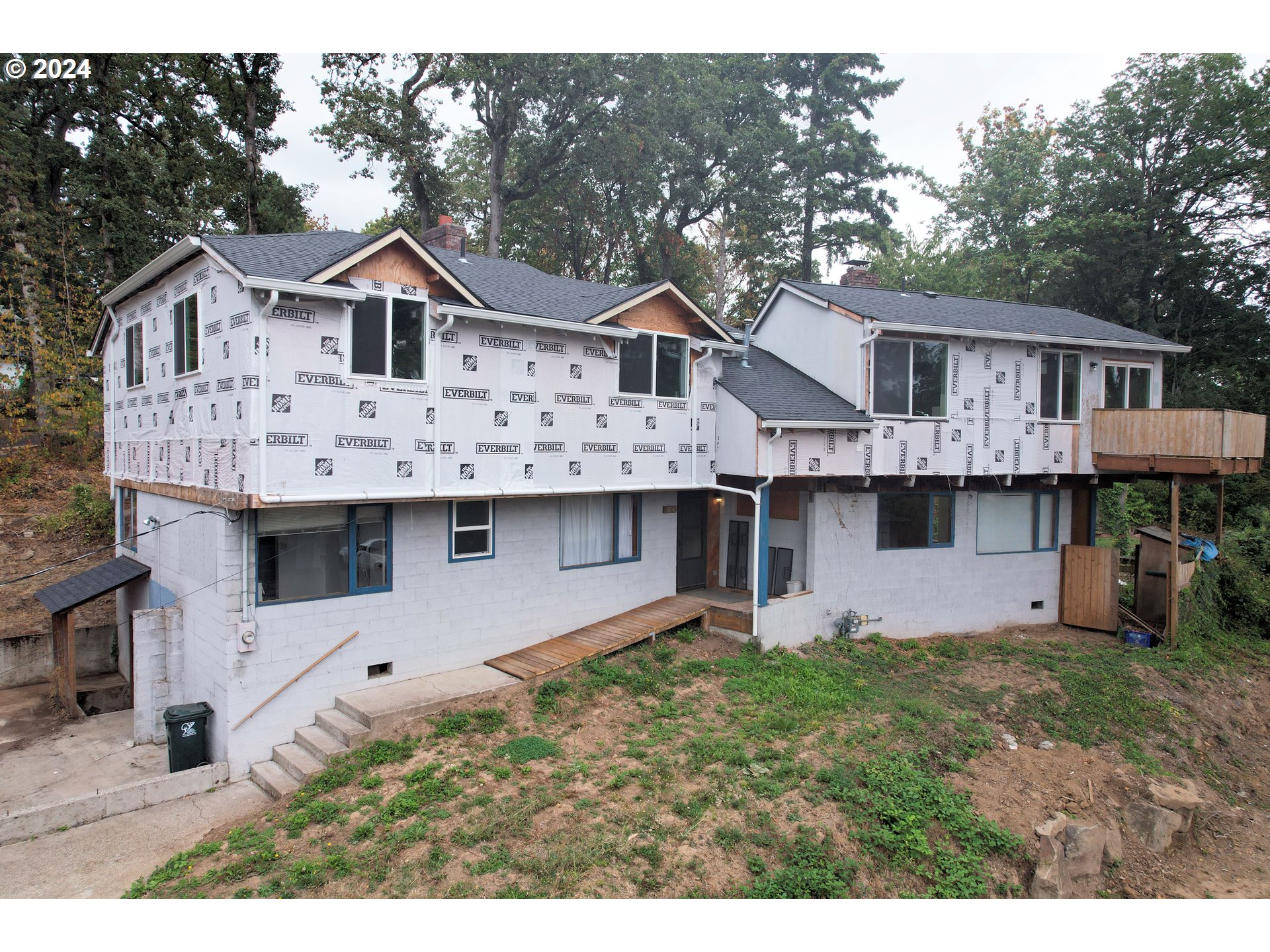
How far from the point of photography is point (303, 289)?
8.97 m

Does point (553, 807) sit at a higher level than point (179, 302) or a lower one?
lower

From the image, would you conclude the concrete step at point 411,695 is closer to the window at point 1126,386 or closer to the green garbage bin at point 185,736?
the green garbage bin at point 185,736

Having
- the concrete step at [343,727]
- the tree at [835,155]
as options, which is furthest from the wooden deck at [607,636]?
the tree at [835,155]

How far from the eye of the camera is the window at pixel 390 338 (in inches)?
Answer: 384

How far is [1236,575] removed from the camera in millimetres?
16844

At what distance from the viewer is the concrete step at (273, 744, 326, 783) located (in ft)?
29.1

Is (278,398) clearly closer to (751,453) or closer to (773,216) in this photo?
(751,453)

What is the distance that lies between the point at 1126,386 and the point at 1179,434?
242 centimetres

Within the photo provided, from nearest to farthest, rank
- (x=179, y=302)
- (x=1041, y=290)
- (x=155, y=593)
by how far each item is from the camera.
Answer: (x=179, y=302) < (x=155, y=593) < (x=1041, y=290)

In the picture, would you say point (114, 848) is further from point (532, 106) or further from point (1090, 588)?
point (532, 106)

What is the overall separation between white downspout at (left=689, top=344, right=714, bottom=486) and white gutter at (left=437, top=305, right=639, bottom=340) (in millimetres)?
1595

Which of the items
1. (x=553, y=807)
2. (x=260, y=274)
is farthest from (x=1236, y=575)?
(x=260, y=274)

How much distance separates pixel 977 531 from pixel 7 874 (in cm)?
1712

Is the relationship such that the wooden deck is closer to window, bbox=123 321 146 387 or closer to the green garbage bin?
the green garbage bin
